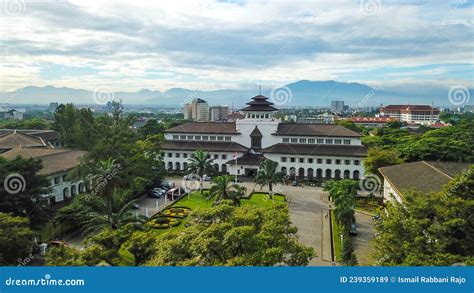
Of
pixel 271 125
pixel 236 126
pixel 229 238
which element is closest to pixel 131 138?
pixel 236 126

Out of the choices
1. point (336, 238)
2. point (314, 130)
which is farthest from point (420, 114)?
point (336, 238)

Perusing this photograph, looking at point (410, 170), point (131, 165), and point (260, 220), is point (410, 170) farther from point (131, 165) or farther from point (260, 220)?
point (131, 165)

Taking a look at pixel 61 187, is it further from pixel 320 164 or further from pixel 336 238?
pixel 320 164

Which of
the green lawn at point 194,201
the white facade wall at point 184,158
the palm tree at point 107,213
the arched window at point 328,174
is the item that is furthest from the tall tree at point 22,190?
the arched window at point 328,174

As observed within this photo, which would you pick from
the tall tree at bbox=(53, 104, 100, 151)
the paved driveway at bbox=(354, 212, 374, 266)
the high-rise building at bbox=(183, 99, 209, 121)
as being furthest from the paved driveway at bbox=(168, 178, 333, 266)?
the high-rise building at bbox=(183, 99, 209, 121)

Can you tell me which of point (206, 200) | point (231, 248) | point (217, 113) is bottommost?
point (206, 200)

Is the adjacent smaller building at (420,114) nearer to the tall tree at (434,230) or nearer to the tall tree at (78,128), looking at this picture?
the tall tree at (78,128)
